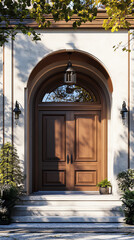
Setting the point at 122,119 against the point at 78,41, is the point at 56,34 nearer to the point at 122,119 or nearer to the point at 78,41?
the point at 78,41

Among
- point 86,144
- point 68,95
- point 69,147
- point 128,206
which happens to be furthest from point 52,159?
point 128,206

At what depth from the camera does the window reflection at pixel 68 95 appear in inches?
347

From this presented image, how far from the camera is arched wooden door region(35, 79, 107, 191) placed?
8.60 meters

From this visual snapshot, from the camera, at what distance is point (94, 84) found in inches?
346

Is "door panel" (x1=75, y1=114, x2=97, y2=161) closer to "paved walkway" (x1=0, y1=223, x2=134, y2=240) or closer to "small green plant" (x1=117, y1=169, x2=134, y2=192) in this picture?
"small green plant" (x1=117, y1=169, x2=134, y2=192)

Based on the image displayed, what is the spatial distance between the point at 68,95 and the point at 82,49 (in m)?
1.74

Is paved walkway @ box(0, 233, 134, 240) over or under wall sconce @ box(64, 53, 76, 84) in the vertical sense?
under

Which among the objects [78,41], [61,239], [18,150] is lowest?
[61,239]

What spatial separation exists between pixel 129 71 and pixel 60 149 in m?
3.16

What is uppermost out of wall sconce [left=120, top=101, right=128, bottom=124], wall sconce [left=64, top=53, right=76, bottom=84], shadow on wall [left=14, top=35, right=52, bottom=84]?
shadow on wall [left=14, top=35, right=52, bottom=84]

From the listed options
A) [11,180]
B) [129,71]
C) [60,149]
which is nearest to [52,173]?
[60,149]

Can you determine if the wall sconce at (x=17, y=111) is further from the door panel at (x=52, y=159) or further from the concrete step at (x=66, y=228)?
the concrete step at (x=66, y=228)

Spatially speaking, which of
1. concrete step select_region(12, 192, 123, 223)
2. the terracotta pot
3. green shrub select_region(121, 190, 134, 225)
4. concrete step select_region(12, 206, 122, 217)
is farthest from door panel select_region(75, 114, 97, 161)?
green shrub select_region(121, 190, 134, 225)

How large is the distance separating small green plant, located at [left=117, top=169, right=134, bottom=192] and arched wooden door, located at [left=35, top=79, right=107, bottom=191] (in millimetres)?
1295
